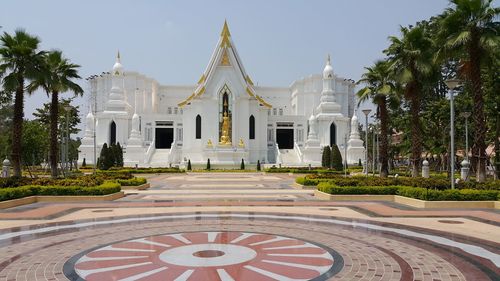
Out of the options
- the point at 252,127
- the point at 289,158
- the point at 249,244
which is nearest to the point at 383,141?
the point at 249,244

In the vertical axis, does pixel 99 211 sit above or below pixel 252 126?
below

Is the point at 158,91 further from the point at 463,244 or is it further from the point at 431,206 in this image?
the point at 463,244

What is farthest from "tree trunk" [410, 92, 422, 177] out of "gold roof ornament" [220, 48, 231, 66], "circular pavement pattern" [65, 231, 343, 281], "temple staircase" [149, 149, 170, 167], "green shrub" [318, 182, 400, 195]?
"gold roof ornament" [220, 48, 231, 66]

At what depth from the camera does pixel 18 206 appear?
17.6 m

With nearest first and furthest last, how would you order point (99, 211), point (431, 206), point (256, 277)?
point (256, 277), point (99, 211), point (431, 206)

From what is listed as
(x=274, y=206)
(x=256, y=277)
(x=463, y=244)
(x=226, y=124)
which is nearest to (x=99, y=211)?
(x=274, y=206)

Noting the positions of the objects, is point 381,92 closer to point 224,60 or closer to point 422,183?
point 422,183

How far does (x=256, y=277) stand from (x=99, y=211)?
1043 centimetres

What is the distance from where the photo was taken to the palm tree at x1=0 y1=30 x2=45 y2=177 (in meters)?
23.8

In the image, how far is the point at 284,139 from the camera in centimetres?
6950

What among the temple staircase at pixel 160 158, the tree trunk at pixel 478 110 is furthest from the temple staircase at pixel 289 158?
the tree trunk at pixel 478 110

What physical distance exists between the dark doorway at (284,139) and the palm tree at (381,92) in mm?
35592

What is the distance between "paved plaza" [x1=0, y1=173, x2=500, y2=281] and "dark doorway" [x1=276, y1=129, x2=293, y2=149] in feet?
172

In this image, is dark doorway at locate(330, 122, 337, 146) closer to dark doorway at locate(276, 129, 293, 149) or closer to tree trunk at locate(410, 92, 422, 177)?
dark doorway at locate(276, 129, 293, 149)
